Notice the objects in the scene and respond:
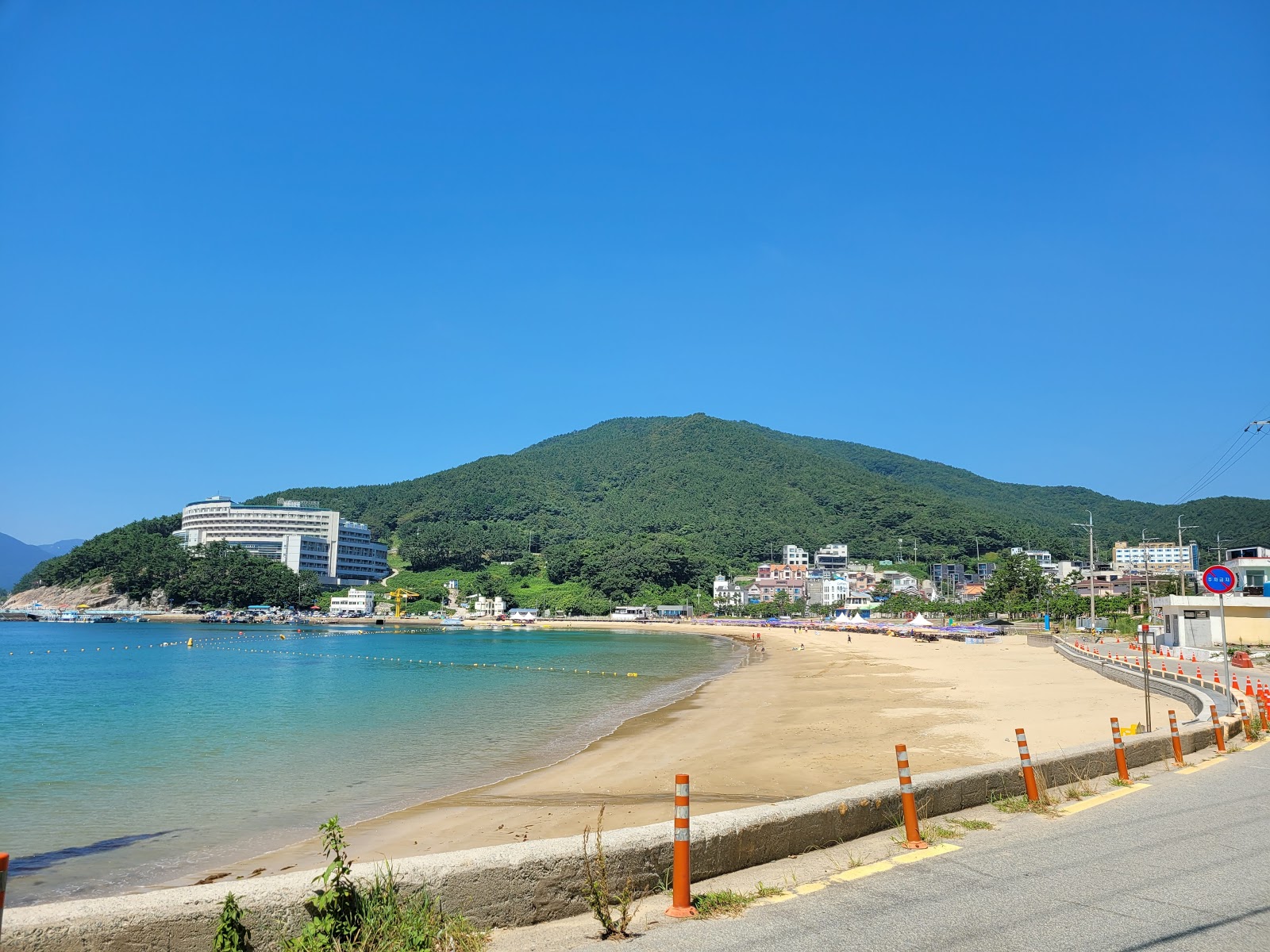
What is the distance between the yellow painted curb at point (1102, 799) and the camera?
30.0 feet

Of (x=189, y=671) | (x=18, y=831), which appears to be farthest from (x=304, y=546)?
(x=18, y=831)

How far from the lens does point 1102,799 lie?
31.9 feet

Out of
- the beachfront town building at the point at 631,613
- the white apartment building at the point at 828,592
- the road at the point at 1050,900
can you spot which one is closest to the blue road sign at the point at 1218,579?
the road at the point at 1050,900

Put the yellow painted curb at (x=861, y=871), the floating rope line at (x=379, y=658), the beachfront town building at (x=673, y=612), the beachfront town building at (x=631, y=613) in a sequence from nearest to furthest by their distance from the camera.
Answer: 1. the yellow painted curb at (x=861, y=871)
2. the floating rope line at (x=379, y=658)
3. the beachfront town building at (x=631, y=613)
4. the beachfront town building at (x=673, y=612)

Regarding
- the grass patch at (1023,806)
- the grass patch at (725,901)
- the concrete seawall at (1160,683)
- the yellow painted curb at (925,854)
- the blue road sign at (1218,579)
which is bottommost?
the concrete seawall at (1160,683)

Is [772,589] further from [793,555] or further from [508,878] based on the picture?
[508,878]

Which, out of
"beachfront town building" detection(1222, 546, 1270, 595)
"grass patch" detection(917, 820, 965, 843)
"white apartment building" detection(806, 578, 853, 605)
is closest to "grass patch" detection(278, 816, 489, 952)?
"grass patch" detection(917, 820, 965, 843)

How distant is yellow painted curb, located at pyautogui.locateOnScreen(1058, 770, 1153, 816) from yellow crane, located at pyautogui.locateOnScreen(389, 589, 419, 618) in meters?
160

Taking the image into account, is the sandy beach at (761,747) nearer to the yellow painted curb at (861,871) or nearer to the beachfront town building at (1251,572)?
the yellow painted curb at (861,871)

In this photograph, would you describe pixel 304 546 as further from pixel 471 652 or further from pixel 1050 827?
pixel 1050 827

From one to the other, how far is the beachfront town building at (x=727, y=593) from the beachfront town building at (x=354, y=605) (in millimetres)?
69734

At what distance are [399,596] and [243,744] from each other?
6028 inches

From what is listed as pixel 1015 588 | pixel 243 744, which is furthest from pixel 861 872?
pixel 1015 588

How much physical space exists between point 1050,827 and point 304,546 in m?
189
